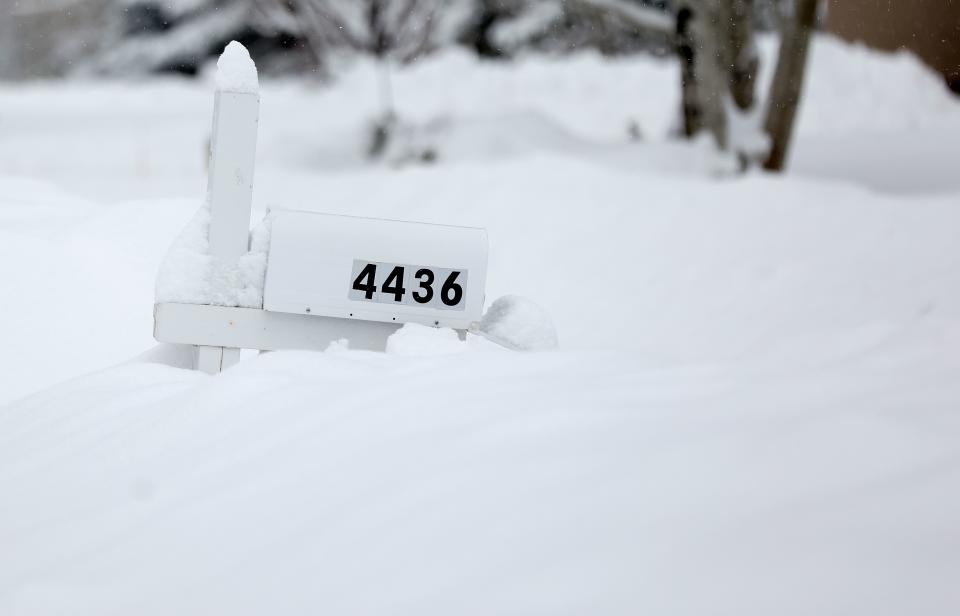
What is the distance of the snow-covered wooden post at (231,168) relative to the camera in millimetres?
2893

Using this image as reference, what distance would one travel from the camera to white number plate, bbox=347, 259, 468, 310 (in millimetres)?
2916

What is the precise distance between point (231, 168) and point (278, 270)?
320mm

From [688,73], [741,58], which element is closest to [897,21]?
[741,58]

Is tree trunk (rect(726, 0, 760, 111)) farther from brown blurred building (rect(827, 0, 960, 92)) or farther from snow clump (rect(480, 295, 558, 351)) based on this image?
snow clump (rect(480, 295, 558, 351))

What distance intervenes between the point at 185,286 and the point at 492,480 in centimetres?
142

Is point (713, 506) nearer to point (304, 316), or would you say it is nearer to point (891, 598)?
point (891, 598)

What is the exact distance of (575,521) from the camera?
1.65 metres

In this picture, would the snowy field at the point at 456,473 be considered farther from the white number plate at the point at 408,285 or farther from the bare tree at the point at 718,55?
the bare tree at the point at 718,55

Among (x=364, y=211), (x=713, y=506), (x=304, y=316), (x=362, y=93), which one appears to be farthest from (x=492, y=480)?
(x=362, y=93)

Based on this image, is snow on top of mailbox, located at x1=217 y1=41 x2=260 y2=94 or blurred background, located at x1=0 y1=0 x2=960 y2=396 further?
blurred background, located at x1=0 y1=0 x2=960 y2=396

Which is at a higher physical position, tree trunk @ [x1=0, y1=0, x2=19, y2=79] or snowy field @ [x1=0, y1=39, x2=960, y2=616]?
tree trunk @ [x1=0, y1=0, x2=19, y2=79]

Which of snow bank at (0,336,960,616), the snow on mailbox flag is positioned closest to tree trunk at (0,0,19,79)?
the snow on mailbox flag

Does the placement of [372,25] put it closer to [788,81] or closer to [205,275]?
[788,81]

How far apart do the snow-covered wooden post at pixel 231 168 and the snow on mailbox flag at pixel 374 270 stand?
115 mm
